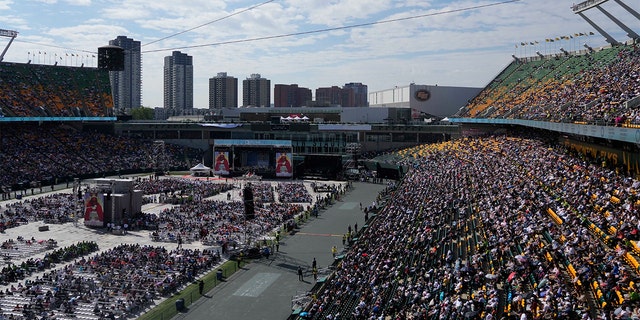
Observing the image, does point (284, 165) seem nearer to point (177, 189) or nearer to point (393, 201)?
point (177, 189)

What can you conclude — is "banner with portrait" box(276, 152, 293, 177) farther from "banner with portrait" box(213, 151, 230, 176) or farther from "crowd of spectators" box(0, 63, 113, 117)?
"crowd of spectators" box(0, 63, 113, 117)

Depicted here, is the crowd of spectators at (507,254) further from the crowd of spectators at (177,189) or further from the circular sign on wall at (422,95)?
the circular sign on wall at (422,95)

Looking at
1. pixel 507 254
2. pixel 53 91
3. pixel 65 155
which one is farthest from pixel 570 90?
pixel 53 91

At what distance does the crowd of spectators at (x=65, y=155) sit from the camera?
6262 cm

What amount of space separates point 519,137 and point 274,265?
30472 millimetres

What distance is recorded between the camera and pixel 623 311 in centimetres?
1502

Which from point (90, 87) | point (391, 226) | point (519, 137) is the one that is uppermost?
point (90, 87)

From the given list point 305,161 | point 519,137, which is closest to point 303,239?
point 519,137

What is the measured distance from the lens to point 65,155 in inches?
2785

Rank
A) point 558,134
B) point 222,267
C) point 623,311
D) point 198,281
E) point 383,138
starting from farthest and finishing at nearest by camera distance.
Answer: point 383,138, point 558,134, point 222,267, point 198,281, point 623,311

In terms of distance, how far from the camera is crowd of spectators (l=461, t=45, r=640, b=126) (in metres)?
31.2

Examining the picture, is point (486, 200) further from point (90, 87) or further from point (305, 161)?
point (90, 87)

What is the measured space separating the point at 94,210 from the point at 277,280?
1899cm

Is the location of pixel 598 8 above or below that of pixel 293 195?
above
